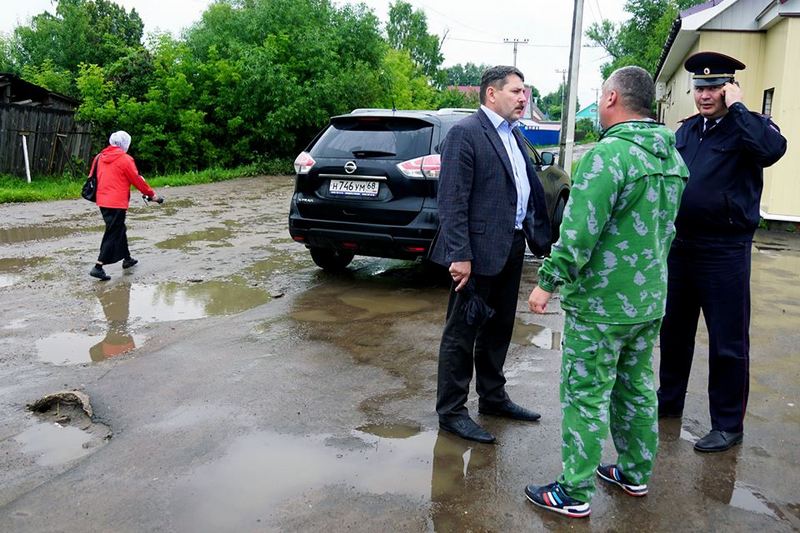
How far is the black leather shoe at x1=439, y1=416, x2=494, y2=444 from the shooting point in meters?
3.75

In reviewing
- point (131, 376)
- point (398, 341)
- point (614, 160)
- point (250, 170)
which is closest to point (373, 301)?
point (398, 341)

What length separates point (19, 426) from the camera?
3947 mm

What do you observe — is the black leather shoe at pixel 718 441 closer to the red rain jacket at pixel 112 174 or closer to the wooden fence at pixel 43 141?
the red rain jacket at pixel 112 174

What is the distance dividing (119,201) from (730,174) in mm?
6384

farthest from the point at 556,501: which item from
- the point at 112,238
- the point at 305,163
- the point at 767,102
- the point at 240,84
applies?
the point at 240,84

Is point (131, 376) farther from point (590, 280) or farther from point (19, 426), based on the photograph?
point (590, 280)

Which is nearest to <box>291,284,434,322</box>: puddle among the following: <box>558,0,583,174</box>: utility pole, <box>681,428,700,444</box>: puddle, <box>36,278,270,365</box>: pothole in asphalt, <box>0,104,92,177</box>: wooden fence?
<box>36,278,270,365</box>: pothole in asphalt

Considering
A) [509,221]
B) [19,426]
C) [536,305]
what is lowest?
[19,426]

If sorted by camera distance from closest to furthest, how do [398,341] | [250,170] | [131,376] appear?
1. [131,376]
2. [398,341]
3. [250,170]

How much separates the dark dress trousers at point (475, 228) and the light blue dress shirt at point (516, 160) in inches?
1.5

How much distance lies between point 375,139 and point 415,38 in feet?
204

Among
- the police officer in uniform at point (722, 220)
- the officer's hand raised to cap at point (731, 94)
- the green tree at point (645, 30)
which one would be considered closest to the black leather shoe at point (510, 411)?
the police officer in uniform at point (722, 220)

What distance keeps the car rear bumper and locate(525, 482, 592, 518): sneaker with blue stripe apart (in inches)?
134

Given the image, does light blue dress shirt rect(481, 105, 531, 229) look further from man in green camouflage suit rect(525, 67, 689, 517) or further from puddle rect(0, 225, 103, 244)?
puddle rect(0, 225, 103, 244)
